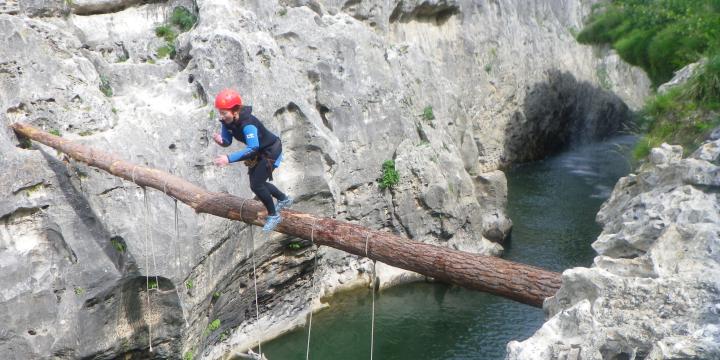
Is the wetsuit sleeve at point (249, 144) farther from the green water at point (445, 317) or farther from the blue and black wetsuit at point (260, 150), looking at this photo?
the green water at point (445, 317)

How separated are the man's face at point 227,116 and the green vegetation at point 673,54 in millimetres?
8097

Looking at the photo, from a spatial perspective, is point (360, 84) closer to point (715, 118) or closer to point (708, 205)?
point (715, 118)

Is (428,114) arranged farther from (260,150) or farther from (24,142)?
(24,142)

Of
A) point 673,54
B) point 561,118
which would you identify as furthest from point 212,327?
point 561,118

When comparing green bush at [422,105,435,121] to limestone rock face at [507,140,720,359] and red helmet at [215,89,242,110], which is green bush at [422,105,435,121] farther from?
limestone rock face at [507,140,720,359]

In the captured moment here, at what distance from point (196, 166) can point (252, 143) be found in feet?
14.5

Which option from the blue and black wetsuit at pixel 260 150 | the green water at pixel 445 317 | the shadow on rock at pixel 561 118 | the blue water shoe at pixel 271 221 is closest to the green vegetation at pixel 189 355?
the green water at pixel 445 317

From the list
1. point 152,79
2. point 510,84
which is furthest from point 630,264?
point 510,84

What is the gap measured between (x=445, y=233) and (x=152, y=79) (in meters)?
9.34

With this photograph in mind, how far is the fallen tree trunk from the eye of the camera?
216 inches

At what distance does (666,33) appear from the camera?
17.0 metres

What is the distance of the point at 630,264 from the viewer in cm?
490

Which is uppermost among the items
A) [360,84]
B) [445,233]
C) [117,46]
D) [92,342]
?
[117,46]

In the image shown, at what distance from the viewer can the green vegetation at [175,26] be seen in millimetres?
13523
